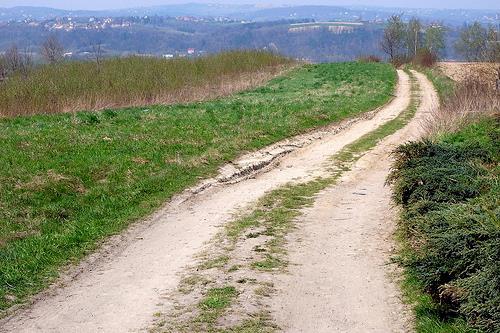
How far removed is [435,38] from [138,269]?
8818 cm

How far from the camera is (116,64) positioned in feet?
132

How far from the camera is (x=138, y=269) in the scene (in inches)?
388

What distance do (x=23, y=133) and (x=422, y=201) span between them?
475 inches

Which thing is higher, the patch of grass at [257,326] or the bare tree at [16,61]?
the bare tree at [16,61]

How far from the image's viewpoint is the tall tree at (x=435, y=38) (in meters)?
89.3

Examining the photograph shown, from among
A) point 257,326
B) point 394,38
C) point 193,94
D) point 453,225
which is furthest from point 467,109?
point 394,38

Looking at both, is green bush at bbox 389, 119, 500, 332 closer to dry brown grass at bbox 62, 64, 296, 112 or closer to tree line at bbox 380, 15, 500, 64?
dry brown grass at bbox 62, 64, 296, 112

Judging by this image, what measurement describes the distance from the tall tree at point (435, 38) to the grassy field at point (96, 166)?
2652 inches

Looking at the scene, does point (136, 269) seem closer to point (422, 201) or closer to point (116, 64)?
point (422, 201)

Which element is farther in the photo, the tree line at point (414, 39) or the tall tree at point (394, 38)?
the tall tree at point (394, 38)

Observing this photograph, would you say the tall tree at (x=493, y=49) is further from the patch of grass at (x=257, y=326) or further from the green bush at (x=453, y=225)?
the patch of grass at (x=257, y=326)

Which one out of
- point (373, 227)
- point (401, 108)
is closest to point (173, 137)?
point (373, 227)

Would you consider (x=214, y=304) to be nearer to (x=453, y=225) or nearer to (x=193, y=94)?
(x=453, y=225)

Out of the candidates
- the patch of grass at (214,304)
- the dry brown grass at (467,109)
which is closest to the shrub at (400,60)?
the dry brown grass at (467,109)
